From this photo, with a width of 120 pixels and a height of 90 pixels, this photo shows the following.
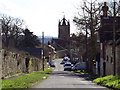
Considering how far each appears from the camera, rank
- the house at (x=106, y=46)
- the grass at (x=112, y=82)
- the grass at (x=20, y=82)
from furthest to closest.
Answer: the house at (x=106, y=46), the grass at (x=112, y=82), the grass at (x=20, y=82)

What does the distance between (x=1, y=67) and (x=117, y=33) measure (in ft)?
60.5

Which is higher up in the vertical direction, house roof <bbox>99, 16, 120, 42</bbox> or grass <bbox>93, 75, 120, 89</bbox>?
house roof <bbox>99, 16, 120, 42</bbox>

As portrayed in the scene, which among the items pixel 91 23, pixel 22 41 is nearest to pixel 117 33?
pixel 91 23

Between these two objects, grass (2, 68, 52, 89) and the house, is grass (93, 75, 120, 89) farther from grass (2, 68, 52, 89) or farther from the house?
the house

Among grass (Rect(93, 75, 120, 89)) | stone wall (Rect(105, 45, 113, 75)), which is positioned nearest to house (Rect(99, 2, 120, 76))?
stone wall (Rect(105, 45, 113, 75))

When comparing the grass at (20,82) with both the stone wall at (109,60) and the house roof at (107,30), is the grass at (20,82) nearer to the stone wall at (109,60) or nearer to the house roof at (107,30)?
the stone wall at (109,60)

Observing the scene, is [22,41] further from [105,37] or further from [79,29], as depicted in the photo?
[105,37]

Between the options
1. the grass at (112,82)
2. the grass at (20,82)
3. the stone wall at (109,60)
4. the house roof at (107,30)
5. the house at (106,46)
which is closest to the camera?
the grass at (20,82)

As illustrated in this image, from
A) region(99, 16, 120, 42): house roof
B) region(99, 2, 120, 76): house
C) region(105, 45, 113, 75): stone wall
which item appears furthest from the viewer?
region(99, 16, 120, 42): house roof

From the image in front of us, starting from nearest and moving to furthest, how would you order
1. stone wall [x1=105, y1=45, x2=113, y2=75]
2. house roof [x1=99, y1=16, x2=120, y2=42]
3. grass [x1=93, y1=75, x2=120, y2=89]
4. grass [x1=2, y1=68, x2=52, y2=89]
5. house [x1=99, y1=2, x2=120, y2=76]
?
grass [x1=2, y1=68, x2=52, y2=89]
grass [x1=93, y1=75, x2=120, y2=89]
stone wall [x1=105, y1=45, x2=113, y2=75]
house [x1=99, y1=2, x2=120, y2=76]
house roof [x1=99, y1=16, x2=120, y2=42]

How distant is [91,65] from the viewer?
54281 millimetres

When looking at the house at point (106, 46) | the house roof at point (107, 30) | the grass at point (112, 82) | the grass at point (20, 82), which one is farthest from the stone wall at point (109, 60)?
the grass at point (20, 82)

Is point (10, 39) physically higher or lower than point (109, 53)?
higher

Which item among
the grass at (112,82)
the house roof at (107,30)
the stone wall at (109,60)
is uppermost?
the house roof at (107,30)
